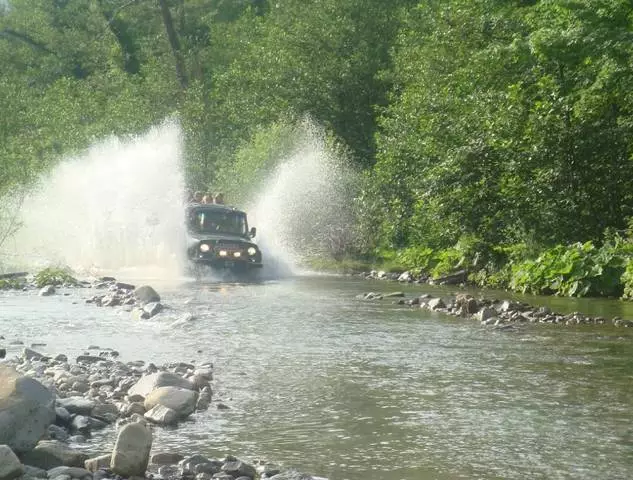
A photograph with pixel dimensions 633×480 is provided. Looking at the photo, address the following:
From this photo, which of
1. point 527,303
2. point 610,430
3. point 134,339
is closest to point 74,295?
point 134,339

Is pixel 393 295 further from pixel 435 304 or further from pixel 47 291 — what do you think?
pixel 47 291

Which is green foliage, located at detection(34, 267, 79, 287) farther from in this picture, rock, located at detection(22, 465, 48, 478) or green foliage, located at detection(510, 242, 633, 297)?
rock, located at detection(22, 465, 48, 478)

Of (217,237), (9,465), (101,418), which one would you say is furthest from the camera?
(217,237)

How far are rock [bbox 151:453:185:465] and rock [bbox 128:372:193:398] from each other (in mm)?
2127

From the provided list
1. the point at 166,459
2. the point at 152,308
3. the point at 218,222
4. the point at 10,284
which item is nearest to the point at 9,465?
the point at 166,459

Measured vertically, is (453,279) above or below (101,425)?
above

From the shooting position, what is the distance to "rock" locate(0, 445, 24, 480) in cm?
707

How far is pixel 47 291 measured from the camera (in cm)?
2231

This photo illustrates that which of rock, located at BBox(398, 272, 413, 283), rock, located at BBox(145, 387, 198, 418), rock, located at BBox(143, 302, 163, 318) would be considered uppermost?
rock, located at BBox(398, 272, 413, 283)

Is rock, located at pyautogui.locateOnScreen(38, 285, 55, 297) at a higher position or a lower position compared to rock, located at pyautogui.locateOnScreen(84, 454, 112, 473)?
higher

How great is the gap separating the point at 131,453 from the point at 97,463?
0.28 metres

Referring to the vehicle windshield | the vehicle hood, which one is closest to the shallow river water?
the vehicle hood

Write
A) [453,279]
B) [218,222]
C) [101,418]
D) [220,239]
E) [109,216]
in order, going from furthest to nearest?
[109,216] < [218,222] < [453,279] < [220,239] < [101,418]

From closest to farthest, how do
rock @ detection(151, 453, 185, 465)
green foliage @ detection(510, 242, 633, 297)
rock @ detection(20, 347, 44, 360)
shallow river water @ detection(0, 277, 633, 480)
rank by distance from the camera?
rock @ detection(151, 453, 185, 465) → shallow river water @ detection(0, 277, 633, 480) → rock @ detection(20, 347, 44, 360) → green foliage @ detection(510, 242, 633, 297)
